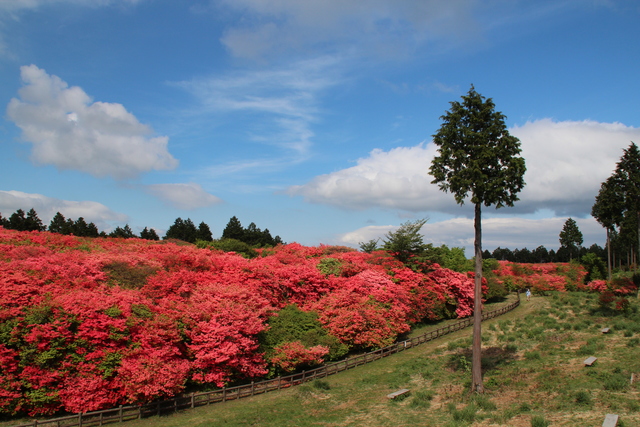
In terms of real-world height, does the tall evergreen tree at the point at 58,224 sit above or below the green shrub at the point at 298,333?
above

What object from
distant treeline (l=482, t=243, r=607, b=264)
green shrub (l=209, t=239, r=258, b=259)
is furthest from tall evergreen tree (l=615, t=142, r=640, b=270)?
distant treeline (l=482, t=243, r=607, b=264)

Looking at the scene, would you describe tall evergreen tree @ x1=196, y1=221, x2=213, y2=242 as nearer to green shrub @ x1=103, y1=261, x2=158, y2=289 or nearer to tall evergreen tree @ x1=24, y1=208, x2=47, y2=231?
tall evergreen tree @ x1=24, y1=208, x2=47, y2=231

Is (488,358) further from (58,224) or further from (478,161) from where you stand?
(58,224)

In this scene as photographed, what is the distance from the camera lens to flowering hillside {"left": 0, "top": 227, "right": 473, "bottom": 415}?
18.4 m

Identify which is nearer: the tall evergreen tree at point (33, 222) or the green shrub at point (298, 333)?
the green shrub at point (298, 333)

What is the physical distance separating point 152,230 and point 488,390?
3303 inches

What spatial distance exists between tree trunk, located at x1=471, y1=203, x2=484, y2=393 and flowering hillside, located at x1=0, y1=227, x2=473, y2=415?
32.3 ft

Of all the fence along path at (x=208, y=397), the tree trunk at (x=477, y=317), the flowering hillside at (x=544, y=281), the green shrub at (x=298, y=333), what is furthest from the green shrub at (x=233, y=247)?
the flowering hillside at (x=544, y=281)

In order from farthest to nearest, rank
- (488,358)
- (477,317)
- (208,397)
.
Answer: (488,358) → (208,397) → (477,317)

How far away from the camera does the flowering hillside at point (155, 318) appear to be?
60.5 feet

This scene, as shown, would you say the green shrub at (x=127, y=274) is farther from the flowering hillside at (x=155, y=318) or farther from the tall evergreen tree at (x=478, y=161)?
the tall evergreen tree at (x=478, y=161)

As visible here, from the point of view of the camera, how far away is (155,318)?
71.3ft

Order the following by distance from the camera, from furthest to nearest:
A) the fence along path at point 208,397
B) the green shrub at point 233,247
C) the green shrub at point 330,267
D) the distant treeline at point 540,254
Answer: the distant treeline at point 540,254, the green shrub at point 233,247, the green shrub at point 330,267, the fence along path at point 208,397

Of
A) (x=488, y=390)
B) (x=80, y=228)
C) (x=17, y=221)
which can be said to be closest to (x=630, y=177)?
(x=488, y=390)
